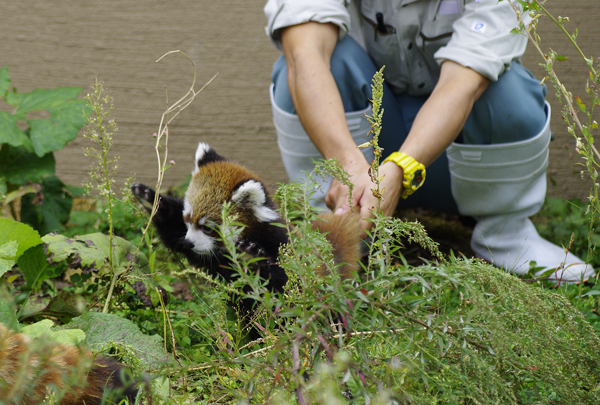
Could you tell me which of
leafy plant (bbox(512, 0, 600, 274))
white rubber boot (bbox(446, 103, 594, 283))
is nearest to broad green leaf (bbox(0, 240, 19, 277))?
leafy plant (bbox(512, 0, 600, 274))

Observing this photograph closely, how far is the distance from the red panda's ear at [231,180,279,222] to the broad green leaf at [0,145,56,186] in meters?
1.29

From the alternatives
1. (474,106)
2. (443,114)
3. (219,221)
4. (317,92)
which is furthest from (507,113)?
(219,221)

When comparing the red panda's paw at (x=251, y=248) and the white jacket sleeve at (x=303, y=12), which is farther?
the white jacket sleeve at (x=303, y=12)

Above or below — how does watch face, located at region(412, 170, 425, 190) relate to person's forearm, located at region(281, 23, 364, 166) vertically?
below

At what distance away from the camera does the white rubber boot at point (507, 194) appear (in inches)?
99.7

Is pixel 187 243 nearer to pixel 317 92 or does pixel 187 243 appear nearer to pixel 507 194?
pixel 317 92

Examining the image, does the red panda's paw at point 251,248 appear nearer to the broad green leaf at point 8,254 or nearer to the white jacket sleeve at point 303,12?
the broad green leaf at point 8,254

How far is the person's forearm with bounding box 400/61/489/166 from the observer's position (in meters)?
2.03

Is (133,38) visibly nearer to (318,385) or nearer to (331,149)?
(331,149)

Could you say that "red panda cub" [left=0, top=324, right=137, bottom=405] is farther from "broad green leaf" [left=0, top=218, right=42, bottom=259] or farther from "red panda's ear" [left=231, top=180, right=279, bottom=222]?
"red panda's ear" [left=231, top=180, right=279, bottom=222]

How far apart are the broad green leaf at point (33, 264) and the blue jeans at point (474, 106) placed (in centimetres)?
143

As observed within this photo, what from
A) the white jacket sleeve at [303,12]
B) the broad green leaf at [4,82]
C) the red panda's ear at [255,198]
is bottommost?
the red panda's ear at [255,198]

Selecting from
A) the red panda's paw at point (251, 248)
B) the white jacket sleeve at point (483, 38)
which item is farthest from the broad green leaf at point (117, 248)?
the white jacket sleeve at point (483, 38)

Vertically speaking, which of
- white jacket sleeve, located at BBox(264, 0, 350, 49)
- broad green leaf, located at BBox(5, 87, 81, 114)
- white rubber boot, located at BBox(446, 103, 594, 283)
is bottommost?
white rubber boot, located at BBox(446, 103, 594, 283)
